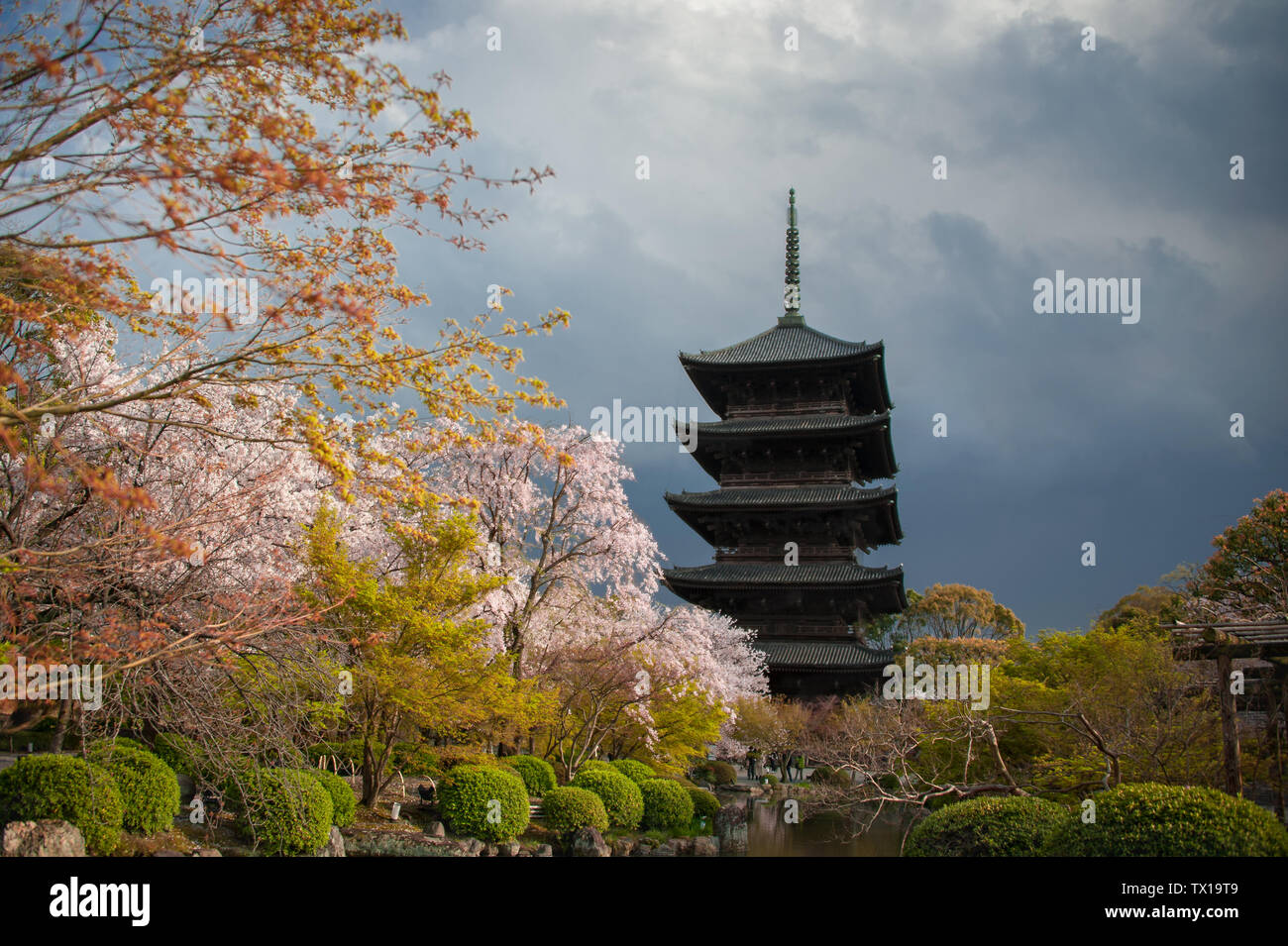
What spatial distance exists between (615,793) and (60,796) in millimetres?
10190

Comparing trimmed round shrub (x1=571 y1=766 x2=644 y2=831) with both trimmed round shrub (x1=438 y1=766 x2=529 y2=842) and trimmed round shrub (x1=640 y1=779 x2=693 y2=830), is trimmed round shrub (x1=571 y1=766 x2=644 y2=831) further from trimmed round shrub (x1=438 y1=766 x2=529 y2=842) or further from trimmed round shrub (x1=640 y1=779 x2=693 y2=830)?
trimmed round shrub (x1=438 y1=766 x2=529 y2=842)

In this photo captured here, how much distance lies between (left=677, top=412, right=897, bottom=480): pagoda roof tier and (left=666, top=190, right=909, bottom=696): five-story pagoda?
6 centimetres

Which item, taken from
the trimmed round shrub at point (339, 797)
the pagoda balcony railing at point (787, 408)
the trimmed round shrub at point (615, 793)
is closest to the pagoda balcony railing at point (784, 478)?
the pagoda balcony railing at point (787, 408)

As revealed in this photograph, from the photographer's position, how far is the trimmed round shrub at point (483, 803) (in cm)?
1426

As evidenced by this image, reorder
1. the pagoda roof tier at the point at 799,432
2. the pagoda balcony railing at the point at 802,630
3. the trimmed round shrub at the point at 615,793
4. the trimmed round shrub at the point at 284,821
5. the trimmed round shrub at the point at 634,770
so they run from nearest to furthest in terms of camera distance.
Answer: the trimmed round shrub at the point at 284,821, the trimmed round shrub at the point at 615,793, the trimmed round shrub at the point at 634,770, the pagoda balcony railing at the point at 802,630, the pagoda roof tier at the point at 799,432

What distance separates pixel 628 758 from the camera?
68.4 feet

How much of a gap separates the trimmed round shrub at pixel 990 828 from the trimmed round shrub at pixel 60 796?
9.06 metres

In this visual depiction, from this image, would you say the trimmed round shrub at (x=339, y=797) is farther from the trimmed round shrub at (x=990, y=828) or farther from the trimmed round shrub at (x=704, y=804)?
the trimmed round shrub at (x=704, y=804)

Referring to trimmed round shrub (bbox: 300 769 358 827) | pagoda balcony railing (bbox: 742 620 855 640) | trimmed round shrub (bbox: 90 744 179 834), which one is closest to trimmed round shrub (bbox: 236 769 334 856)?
trimmed round shrub (bbox: 90 744 179 834)

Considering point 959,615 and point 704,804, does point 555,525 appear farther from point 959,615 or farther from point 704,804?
point 959,615
